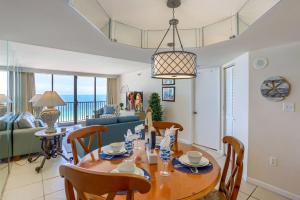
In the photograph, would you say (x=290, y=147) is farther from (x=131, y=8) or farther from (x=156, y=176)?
(x=131, y=8)

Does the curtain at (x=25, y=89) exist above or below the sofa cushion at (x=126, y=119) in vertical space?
above

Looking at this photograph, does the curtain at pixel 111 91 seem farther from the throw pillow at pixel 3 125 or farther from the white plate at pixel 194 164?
the white plate at pixel 194 164

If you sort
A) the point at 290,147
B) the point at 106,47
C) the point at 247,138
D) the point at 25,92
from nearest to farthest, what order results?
the point at 290,147
the point at 106,47
the point at 247,138
the point at 25,92

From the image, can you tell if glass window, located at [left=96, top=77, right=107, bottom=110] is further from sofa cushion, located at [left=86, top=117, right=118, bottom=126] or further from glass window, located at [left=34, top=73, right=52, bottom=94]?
sofa cushion, located at [left=86, top=117, right=118, bottom=126]

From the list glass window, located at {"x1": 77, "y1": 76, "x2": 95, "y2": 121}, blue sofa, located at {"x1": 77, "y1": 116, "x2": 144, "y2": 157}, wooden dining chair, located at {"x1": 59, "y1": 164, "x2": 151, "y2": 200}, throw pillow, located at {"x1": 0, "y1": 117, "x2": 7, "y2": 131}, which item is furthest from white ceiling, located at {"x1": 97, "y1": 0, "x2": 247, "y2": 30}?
glass window, located at {"x1": 77, "y1": 76, "x2": 95, "y2": 121}

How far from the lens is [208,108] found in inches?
164

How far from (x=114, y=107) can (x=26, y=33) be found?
4.97 m

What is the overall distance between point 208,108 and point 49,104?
3433mm

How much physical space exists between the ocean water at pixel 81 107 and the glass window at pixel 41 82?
29.3 inches

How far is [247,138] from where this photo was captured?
2.69 metres

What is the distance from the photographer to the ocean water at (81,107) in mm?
7199

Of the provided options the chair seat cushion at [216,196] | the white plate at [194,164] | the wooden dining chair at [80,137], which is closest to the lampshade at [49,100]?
the wooden dining chair at [80,137]

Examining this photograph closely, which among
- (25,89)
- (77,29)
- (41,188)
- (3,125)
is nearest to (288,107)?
(77,29)

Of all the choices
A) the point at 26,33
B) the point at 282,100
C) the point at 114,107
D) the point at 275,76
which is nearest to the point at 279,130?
the point at 282,100
